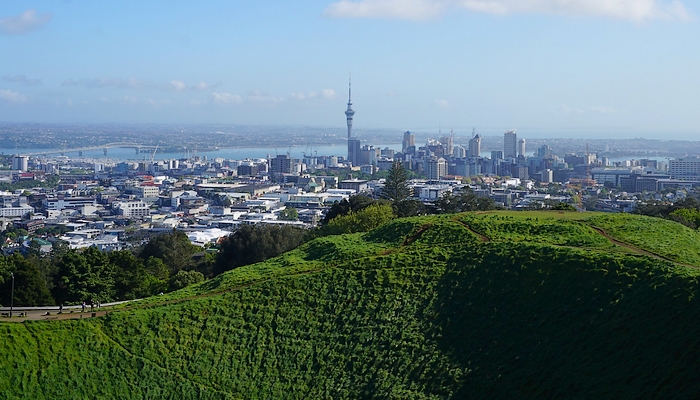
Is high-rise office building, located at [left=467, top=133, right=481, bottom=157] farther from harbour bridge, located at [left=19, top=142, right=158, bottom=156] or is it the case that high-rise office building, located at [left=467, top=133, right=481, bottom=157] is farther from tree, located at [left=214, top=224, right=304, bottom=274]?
tree, located at [left=214, top=224, right=304, bottom=274]

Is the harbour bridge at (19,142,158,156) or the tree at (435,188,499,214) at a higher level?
the harbour bridge at (19,142,158,156)

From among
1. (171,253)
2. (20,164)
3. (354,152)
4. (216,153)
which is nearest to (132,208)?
(171,253)

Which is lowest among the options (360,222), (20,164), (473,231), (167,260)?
(167,260)

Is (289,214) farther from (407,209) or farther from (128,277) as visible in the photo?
(128,277)

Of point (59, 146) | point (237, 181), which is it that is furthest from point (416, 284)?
point (59, 146)

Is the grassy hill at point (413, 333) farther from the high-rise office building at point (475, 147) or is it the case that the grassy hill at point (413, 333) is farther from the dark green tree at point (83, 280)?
the high-rise office building at point (475, 147)

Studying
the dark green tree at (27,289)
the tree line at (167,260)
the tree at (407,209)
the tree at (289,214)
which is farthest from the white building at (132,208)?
the dark green tree at (27,289)

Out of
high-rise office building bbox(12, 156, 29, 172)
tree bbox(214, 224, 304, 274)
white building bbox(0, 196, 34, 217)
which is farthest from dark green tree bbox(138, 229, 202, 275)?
high-rise office building bbox(12, 156, 29, 172)

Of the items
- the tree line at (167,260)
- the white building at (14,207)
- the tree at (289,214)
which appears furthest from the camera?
the white building at (14,207)

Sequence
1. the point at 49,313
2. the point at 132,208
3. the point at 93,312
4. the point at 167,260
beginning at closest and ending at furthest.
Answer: the point at 93,312, the point at 49,313, the point at 167,260, the point at 132,208
